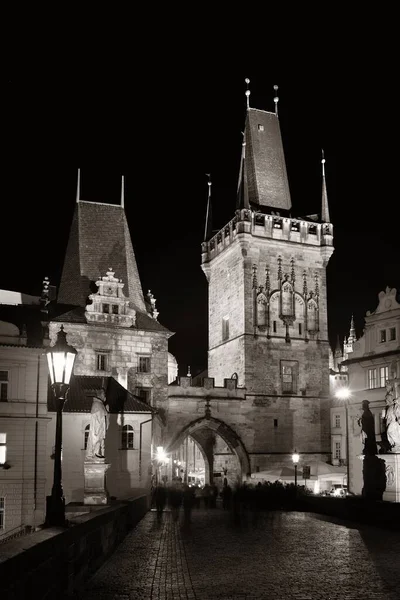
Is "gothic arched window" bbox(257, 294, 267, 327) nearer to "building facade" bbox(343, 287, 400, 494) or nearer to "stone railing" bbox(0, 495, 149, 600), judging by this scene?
"building facade" bbox(343, 287, 400, 494)

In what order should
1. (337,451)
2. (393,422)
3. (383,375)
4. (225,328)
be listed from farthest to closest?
1. (337,451)
2. (225,328)
3. (383,375)
4. (393,422)

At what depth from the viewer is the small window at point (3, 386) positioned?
29800 millimetres

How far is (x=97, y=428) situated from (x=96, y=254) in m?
24.2

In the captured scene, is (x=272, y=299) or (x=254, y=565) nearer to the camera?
(x=254, y=565)

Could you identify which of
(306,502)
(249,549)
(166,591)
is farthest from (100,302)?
(166,591)

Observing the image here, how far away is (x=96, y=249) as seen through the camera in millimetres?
43344

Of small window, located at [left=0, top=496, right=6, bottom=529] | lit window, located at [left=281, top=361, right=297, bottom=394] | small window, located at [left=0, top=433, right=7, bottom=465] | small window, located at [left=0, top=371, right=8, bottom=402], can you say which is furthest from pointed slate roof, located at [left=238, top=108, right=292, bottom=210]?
small window, located at [left=0, top=496, right=6, bottom=529]

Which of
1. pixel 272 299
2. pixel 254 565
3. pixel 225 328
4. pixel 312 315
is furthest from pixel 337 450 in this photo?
pixel 254 565

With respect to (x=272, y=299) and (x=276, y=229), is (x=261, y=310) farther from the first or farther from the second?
(x=276, y=229)

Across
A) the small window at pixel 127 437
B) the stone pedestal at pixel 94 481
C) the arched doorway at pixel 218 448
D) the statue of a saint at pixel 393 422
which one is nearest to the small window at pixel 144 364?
the arched doorway at pixel 218 448

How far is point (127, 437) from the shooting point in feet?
114

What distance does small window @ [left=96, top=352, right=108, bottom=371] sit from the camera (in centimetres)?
3922

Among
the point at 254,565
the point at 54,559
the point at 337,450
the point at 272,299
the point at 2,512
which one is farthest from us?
the point at 337,450

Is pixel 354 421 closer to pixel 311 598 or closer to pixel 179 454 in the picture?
pixel 311 598
